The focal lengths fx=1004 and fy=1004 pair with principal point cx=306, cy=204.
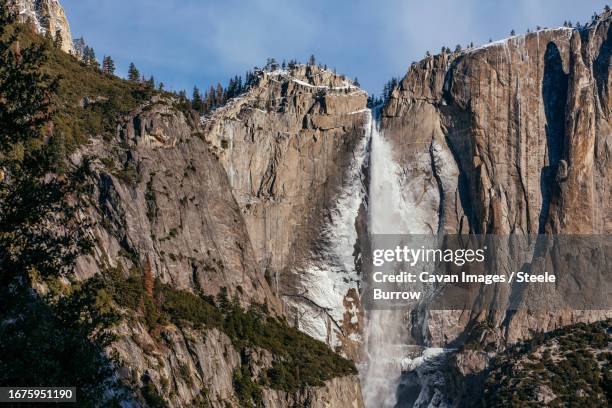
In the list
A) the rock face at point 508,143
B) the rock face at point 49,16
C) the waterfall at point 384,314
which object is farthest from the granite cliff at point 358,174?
the rock face at point 49,16

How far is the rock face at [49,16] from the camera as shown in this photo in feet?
464

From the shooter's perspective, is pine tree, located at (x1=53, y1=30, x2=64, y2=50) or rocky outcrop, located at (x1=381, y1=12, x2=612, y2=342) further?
pine tree, located at (x1=53, y1=30, x2=64, y2=50)

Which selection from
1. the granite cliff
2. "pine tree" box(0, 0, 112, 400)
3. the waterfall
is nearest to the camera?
"pine tree" box(0, 0, 112, 400)

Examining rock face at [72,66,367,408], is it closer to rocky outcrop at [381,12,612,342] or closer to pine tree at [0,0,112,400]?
rocky outcrop at [381,12,612,342]

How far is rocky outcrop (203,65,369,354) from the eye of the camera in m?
122

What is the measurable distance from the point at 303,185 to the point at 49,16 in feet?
160

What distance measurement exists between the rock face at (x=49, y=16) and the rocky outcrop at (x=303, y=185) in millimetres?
32623

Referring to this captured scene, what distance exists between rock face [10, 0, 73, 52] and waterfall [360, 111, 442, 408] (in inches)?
1933

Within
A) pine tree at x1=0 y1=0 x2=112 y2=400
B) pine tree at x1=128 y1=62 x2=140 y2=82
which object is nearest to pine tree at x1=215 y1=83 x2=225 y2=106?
pine tree at x1=128 y1=62 x2=140 y2=82

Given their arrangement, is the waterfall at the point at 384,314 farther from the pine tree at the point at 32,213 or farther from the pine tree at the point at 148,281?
the pine tree at the point at 32,213

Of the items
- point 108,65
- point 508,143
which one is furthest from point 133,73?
point 508,143

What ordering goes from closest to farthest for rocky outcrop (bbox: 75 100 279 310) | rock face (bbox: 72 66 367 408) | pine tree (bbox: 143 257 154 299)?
rock face (bbox: 72 66 367 408) < pine tree (bbox: 143 257 154 299) < rocky outcrop (bbox: 75 100 279 310)

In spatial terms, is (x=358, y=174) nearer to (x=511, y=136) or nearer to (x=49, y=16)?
(x=511, y=136)

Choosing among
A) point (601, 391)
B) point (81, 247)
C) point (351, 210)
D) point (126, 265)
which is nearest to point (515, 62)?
point (351, 210)
